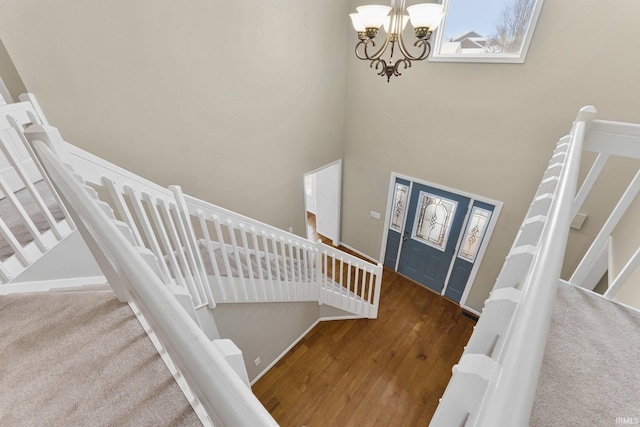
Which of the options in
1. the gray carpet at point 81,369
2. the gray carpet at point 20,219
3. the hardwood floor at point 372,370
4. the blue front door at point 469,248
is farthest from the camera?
the blue front door at point 469,248

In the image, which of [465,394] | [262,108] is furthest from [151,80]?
[465,394]

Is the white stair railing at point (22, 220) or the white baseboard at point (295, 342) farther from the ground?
the white stair railing at point (22, 220)

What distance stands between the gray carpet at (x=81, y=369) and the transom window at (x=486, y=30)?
386 centimetres

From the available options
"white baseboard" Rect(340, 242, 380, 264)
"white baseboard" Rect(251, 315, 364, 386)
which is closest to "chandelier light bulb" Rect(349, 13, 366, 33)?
"white baseboard" Rect(251, 315, 364, 386)

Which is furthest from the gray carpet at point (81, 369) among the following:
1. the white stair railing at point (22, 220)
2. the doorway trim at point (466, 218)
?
the doorway trim at point (466, 218)

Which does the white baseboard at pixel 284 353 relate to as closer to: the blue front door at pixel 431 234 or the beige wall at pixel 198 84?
the beige wall at pixel 198 84

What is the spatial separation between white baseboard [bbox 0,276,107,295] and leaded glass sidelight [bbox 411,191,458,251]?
386 cm

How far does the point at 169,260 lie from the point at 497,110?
3614 millimetres

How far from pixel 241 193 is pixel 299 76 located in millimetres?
1719

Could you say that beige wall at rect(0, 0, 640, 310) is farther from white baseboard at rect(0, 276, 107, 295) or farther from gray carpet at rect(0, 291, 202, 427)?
gray carpet at rect(0, 291, 202, 427)

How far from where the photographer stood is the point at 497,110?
2986mm

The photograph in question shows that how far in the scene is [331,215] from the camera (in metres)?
5.46

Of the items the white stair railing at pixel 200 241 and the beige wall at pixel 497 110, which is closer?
the white stair railing at pixel 200 241

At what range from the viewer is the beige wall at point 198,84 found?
1896 mm
